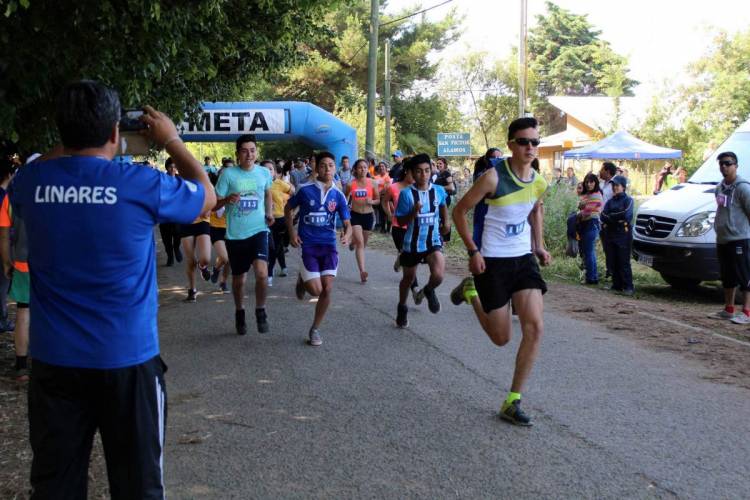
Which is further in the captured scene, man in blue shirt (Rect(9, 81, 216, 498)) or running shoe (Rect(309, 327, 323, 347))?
running shoe (Rect(309, 327, 323, 347))

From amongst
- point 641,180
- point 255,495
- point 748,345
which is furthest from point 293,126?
point 641,180

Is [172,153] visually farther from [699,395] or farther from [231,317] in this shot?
[231,317]

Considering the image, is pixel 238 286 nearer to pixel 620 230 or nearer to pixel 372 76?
pixel 620 230

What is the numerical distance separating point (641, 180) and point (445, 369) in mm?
32531

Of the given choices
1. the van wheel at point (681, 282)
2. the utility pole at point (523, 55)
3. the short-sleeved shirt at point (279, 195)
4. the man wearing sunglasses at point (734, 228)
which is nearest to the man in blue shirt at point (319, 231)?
the short-sleeved shirt at point (279, 195)

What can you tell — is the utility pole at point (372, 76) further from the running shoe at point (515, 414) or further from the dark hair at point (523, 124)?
the running shoe at point (515, 414)

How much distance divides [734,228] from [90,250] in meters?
8.60

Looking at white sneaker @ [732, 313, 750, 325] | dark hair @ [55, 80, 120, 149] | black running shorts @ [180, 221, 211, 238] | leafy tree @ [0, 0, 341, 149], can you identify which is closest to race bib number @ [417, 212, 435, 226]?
leafy tree @ [0, 0, 341, 149]

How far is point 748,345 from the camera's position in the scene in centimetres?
803

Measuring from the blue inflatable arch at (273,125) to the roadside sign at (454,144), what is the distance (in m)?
3.80

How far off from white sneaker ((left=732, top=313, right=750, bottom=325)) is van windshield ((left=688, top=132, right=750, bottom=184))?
8.70 ft

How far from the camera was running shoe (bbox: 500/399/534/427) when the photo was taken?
516 cm

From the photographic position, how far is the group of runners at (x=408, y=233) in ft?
17.9

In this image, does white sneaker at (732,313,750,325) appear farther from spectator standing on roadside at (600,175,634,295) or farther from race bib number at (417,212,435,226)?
race bib number at (417,212,435,226)
